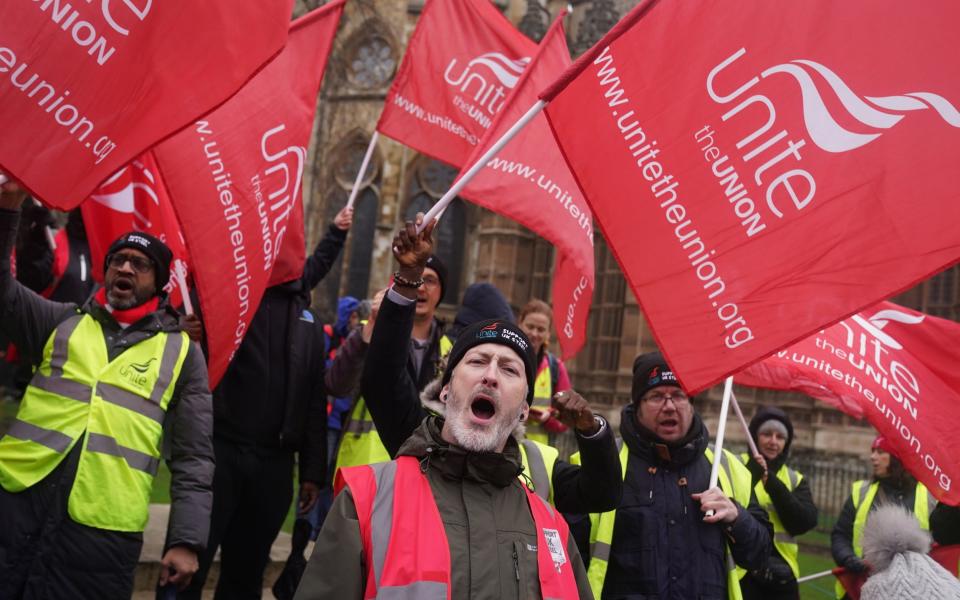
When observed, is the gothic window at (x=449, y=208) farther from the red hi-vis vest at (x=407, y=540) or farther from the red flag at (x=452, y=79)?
the red hi-vis vest at (x=407, y=540)

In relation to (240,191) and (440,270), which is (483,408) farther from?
(240,191)

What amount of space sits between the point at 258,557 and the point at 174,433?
1240mm

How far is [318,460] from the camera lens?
479 centimetres

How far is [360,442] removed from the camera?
4355 millimetres

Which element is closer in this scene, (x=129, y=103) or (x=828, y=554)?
(x=129, y=103)

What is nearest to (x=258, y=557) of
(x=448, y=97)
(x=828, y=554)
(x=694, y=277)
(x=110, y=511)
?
(x=110, y=511)

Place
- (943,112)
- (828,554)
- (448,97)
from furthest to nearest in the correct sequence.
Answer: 1. (828,554)
2. (448,97)
3. (943,112)

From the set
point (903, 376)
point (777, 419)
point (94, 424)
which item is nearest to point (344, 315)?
point (777, 419)

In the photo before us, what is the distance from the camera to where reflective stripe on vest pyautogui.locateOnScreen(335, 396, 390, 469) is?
Answer: 4.32m

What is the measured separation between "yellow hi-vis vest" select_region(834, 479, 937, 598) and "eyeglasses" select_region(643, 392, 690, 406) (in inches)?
105

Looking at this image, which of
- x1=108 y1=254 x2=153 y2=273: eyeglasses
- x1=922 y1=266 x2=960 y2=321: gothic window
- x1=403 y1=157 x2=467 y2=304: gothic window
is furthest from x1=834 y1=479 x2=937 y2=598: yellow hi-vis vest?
x1=403 y1=157 x2=467 y2=304: gothic window

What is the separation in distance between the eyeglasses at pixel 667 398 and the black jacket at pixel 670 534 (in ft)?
0.45

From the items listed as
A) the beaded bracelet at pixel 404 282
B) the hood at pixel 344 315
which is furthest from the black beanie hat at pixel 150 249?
the hood at pixel 344 315

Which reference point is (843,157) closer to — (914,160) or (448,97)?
(914,160)
